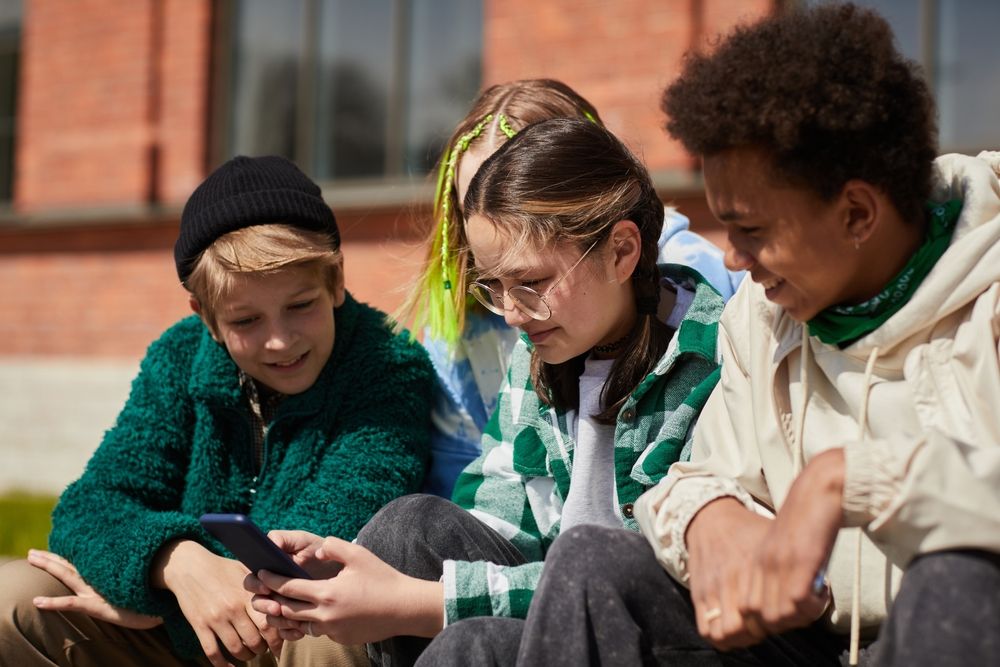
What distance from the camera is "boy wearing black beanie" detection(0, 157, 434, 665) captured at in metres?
2.44

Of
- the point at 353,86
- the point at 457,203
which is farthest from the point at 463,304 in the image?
the point at 353,86

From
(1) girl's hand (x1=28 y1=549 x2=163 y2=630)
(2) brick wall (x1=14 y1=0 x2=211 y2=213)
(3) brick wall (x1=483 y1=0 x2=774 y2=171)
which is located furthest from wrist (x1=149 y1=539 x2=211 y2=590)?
(2) brick wall (x1=14 y1=0 x2=211 y2=213)

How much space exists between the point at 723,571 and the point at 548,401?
2.73ft

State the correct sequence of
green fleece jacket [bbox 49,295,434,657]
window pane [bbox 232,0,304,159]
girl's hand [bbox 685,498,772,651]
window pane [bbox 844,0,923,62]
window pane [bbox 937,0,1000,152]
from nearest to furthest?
girl's hand [bbox 685,498,772,651] → green fleece jacket [bbox 49,295,434,657] → window pane [bbox 937,0,1000,152] → window pane [bbox 844,0,923,62] → window pane [bbox 232,0,304,159]

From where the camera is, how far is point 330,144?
315 inches

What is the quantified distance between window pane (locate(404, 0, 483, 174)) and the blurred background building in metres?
0.01

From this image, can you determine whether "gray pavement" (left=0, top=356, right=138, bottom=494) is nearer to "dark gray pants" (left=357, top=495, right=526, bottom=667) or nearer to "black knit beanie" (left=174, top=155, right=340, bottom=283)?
A: "black knit beanie" (left=174, top=155, right=340, bottom=283)

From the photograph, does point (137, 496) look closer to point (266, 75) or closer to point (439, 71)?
point (439, 71)

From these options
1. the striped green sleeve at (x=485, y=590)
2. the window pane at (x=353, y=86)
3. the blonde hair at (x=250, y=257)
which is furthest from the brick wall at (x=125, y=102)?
the striped green sleeve at (x=485, y=590)

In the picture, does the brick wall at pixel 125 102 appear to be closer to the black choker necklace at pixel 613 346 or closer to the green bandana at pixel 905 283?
the black choker necklace at pixel 613 346

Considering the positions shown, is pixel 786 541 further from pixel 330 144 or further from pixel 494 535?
pixel 330 144

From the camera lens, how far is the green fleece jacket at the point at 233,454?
2.48 meters

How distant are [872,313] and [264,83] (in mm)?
7069

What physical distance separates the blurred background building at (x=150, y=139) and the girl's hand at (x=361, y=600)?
510 cm
